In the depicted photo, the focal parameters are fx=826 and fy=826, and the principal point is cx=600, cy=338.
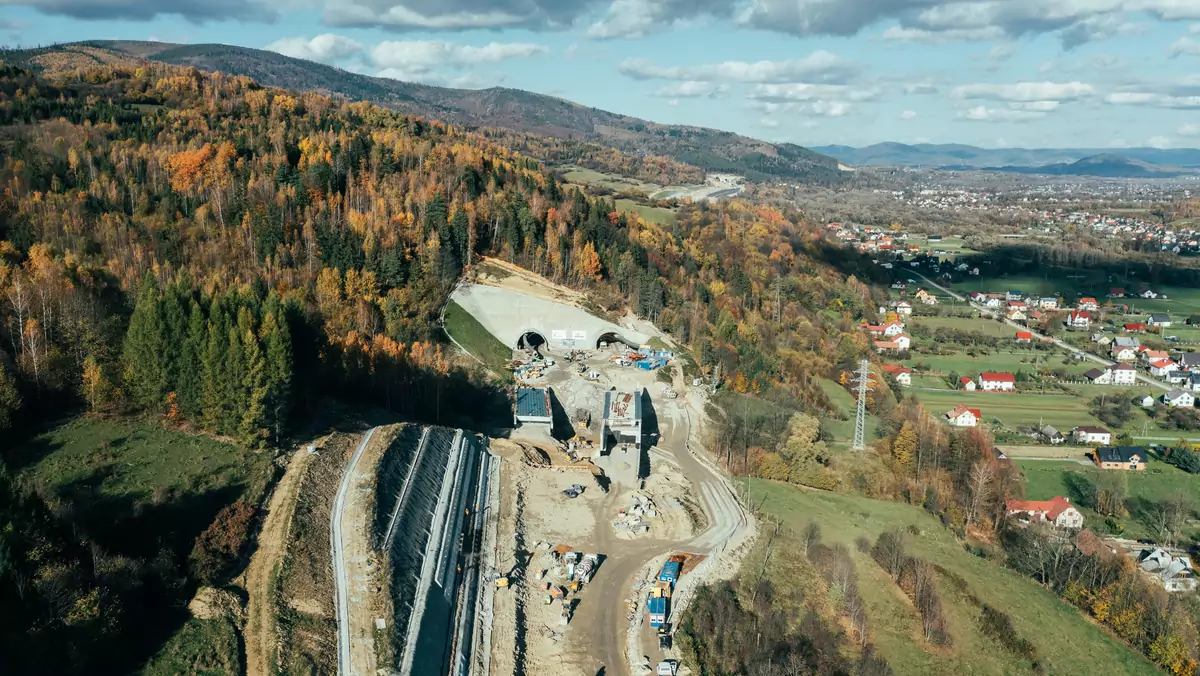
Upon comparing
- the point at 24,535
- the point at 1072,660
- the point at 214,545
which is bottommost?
the point at 1072,660

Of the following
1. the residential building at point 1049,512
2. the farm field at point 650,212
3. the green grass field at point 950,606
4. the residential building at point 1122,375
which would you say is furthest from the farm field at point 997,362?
the green grass field at point 950,606

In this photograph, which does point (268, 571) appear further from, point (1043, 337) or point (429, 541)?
point (1043, 337)

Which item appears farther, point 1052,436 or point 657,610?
point 1052,436

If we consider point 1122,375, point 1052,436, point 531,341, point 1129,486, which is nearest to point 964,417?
point 1052,436

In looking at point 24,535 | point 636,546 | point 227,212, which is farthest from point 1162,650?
point 227,212

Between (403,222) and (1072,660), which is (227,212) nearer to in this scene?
(403,222)

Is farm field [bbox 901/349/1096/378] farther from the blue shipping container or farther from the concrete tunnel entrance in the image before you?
the blue shipping container

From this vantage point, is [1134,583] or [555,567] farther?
[1134,583]

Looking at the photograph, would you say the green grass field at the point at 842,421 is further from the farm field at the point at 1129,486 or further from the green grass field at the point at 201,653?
the green grass field at the point at 201,653
